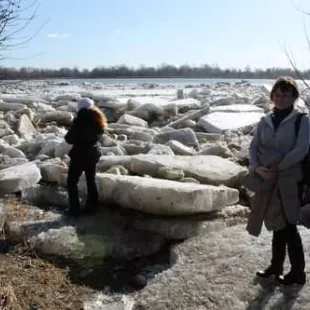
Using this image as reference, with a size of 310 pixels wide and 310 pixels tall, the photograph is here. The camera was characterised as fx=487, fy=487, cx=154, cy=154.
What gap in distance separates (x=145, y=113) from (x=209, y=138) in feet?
10.5

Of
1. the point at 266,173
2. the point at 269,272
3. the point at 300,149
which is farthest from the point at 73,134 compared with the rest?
the point at 300,149

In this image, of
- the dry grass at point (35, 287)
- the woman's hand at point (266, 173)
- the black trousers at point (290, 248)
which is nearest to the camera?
the woman's hand at point (266, 173)

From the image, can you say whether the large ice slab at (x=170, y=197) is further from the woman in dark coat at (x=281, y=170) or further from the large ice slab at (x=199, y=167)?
the woman in dark coat at (x=281, y=170)

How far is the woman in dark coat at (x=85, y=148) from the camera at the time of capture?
4.92m

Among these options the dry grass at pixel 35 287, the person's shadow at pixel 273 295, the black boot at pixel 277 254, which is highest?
the black boot at pixel 277 254

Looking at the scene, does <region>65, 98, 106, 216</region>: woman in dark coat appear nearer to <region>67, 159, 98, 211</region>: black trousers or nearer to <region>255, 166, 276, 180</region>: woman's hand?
<region>67, 159, 98, 211</region>: black trousers

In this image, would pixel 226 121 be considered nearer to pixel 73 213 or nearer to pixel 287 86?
pixel 73 213

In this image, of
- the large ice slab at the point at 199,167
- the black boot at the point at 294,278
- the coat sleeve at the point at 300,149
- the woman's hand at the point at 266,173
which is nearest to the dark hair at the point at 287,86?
the coat sleeve at the point at 300,149

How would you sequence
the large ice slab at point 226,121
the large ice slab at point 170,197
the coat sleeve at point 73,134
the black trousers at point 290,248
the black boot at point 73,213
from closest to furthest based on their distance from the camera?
the black trousers at point 290,248 < the large ice slab at point 170,197 < the coat sleeve at point 73,134 < the black boot at point 73,213 < the large ice slab at point 226,121

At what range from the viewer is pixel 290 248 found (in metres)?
3.46

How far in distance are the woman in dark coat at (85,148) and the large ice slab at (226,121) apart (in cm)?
485

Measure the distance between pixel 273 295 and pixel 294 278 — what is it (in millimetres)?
196

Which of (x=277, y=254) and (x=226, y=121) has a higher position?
(x=226, y=121)

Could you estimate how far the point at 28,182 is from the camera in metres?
5.76
